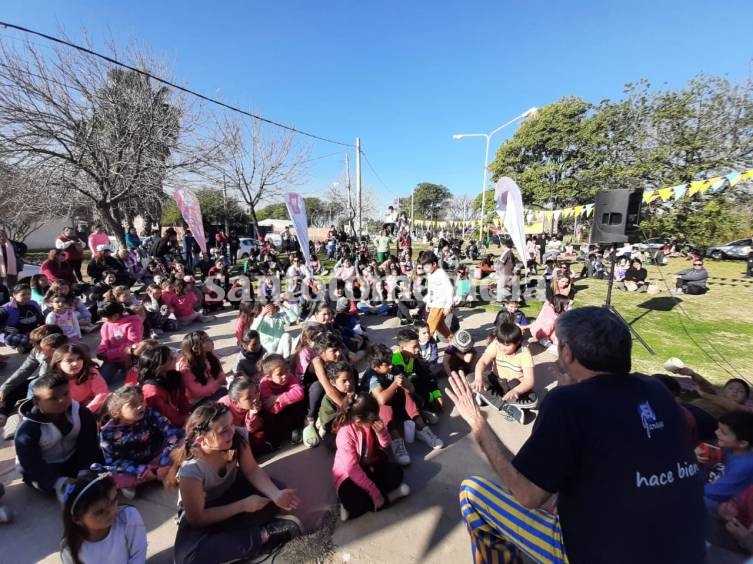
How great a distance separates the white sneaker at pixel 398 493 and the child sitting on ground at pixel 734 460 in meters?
2.08

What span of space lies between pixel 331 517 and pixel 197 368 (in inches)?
85.1

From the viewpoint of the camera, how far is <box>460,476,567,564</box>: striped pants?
1.61 meters

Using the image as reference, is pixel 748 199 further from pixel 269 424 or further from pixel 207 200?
pixel 207 200

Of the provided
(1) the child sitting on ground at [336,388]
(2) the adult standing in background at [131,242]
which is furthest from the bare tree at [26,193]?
(1) the child sitting on ground at [336,388]

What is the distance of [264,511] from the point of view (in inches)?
96.9

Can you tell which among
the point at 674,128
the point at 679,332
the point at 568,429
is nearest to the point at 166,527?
the point at 568,429

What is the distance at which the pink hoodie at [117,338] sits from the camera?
455 cm

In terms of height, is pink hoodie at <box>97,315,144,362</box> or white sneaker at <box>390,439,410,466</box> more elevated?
pink hoodie at <box>97,315,144,362</box>

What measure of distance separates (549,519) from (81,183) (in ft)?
50.4

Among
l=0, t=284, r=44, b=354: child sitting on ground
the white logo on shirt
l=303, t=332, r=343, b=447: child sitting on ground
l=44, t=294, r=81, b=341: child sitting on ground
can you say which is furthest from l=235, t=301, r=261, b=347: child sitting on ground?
the white logo on shirt

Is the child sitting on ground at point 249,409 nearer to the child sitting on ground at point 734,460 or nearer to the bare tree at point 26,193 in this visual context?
the child sitting on ground at point 734,460

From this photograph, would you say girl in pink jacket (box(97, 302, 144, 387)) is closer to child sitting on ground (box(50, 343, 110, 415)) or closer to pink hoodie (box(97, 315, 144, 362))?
pink hoodie (box(97, 315, 144, 362))

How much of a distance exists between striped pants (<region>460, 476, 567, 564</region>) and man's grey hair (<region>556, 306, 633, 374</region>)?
80cm

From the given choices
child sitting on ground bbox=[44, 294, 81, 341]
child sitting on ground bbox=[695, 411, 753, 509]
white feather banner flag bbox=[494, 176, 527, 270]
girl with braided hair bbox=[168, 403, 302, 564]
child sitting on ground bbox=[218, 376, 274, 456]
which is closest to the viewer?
girl with braided hair bbox=[168, 403, 302, 564]
